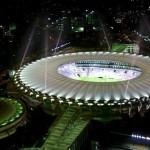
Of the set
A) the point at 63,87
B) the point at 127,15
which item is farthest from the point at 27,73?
the point at 127,15

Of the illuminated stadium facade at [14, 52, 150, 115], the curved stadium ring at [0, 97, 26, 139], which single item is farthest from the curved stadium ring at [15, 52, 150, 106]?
the curved stadium ring at [0, 97, 26, 139]

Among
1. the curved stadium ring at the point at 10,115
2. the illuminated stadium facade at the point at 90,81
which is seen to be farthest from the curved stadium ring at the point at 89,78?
the curved stadium ring at the point at 10,115

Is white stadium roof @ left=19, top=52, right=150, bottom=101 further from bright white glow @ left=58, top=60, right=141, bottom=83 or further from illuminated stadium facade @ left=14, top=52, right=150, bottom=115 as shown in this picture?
bright white glow @ left=58, top=60, right=141, bottom=83


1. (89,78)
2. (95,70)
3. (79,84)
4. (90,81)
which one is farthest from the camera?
(95,70)

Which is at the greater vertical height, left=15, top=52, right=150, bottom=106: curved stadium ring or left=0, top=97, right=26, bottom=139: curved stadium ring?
left=15, top=52, right=150, bottom=106: curved stadium ring

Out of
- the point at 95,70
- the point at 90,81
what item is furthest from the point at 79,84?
the point at 95,70

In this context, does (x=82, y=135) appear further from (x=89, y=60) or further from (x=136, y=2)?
(x=136, y=2)

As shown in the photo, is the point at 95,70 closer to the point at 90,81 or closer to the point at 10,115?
the point at 90,81

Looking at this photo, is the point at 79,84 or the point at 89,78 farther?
the point at 89,78
